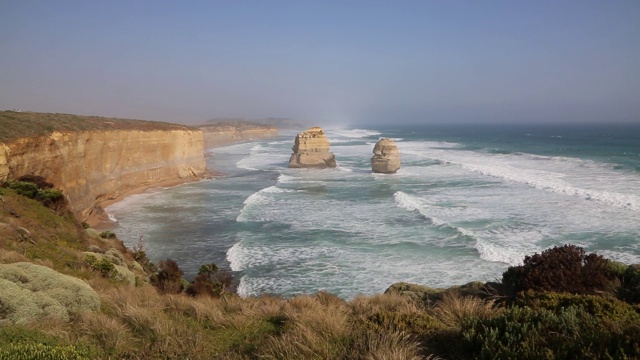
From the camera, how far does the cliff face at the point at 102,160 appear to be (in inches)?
877

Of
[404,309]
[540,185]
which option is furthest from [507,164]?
[404,309]

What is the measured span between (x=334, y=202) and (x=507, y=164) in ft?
92.6

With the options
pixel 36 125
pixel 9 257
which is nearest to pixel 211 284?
pixel 9 257

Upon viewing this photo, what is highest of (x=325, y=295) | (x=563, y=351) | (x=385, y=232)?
(x=563, y=351)

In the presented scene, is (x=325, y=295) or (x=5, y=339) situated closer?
(x=5, y=339)

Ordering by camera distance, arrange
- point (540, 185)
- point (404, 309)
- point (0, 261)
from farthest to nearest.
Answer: point (540, 185) < point (0, 261) < point (404, 309)

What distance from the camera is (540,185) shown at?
107 feet

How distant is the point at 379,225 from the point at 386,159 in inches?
822

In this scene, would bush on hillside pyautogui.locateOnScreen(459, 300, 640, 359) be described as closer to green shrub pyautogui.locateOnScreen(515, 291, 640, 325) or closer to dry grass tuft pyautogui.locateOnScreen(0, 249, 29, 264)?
green shrub pyautogui.locateOnScreen(515, 291, 640, 325)

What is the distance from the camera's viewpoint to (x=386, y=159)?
43000 mm

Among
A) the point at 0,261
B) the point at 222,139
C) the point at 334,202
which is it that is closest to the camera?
the point at 0,261

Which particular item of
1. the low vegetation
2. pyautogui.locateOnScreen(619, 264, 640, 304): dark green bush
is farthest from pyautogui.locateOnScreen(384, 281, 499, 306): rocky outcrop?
pyautogui.locateOnScreen(619, 264, 640, 304): dark green bush

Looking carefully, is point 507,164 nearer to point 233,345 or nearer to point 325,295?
point 325,295

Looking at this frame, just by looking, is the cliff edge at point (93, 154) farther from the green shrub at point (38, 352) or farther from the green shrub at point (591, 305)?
the green shrub at point (591, 305)
